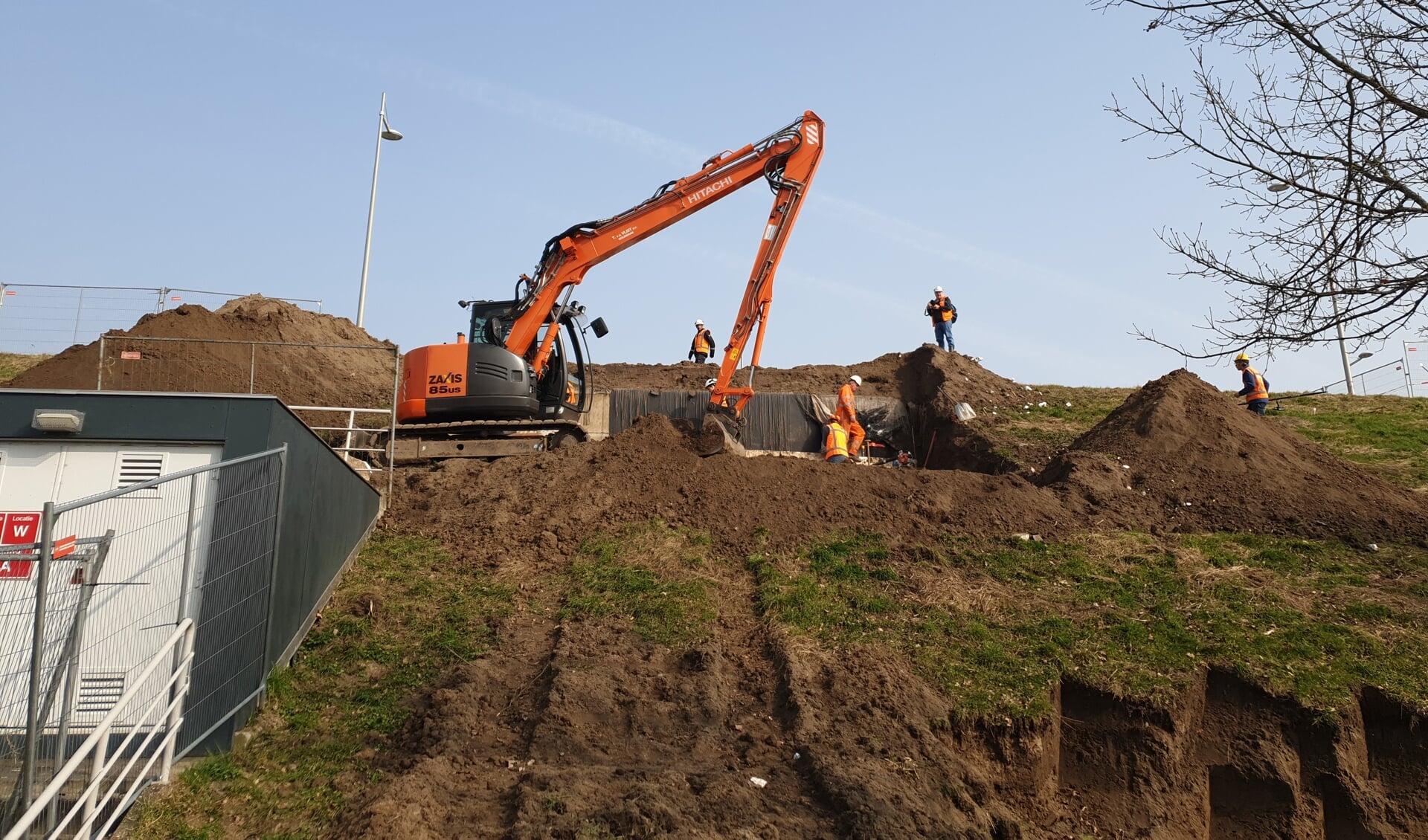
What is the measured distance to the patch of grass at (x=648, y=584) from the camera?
394 inches

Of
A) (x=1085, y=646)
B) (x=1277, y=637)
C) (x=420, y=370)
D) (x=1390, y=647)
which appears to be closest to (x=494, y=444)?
(x=420, y=370)

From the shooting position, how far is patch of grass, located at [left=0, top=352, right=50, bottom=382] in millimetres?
22484

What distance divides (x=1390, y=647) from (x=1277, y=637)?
1.04m

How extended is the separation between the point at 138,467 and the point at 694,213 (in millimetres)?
10737

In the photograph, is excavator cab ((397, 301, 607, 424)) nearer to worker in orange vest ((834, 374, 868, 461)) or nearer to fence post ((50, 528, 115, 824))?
worker in orange vest ((834, 374, 868, 461))

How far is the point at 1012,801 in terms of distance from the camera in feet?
26.5

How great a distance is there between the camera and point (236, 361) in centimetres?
2148

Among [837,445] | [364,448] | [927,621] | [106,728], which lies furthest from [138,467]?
[837,445]

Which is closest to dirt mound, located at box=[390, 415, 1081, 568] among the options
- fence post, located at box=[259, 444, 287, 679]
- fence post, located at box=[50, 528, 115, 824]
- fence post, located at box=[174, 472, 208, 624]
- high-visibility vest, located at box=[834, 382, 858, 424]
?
high-visibility vest, located at box=[834, 382, 858, 424]

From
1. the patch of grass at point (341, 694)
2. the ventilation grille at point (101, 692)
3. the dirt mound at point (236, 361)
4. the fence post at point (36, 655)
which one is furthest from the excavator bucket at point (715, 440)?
the fence post at point (36, 655)

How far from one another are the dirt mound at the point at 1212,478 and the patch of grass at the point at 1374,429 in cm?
108

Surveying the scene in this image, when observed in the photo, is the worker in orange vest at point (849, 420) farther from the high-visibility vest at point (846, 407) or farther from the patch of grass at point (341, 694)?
the patch of grass at point (341, 694)

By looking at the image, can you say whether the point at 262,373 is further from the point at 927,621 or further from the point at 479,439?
the point at 927,621

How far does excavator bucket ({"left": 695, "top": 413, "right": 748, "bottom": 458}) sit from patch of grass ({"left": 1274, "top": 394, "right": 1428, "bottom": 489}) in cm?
855
